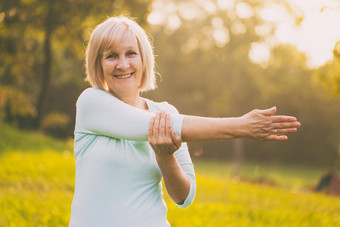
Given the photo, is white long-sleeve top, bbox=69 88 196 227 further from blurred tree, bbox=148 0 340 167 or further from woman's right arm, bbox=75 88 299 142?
blurred tree, bbox=148 0 340 167

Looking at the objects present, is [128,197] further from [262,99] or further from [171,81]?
[171,81]

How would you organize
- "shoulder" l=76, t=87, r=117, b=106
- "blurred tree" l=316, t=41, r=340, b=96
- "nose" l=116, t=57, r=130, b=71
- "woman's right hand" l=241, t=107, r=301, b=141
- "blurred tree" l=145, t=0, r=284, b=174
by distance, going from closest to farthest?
1. "woman's right hand" l=241, t=107, r=301, b=141
2. "shoulder" l=76, t=87, r=117, b=106
3. "nose" l=116, t=57, r=130, b=71
4. "blurred tree" l=316, t=41, r=340, b=96
5. "blurred tree" l=145, t=0, r=284, b=174

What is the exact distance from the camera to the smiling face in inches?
87.9

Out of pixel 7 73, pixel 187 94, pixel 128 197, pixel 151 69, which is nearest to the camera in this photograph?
pixel 128 197

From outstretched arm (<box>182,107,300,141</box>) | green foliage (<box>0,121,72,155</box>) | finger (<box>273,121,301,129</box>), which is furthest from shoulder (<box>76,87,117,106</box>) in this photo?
green foliage (<box>0,121,72,155</box>)

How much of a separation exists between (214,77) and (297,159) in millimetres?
8465

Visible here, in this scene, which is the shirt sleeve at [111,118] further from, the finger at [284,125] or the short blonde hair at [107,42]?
the finger at [284,125]

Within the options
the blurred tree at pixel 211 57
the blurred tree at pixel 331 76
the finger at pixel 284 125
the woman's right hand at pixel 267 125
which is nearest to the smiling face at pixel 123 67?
the woman's right hand at pixel 267 125

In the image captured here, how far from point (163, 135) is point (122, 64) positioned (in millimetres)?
552

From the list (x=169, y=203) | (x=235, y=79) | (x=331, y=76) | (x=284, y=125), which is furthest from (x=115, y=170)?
(x=235, y=79)

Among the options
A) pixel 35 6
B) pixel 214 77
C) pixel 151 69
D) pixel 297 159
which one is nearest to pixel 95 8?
pixel 35 6

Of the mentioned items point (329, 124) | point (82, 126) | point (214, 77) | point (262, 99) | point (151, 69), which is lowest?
point (82, 126)

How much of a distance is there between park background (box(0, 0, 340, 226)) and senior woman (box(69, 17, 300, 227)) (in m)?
0.71

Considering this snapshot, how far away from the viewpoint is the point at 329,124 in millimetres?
28203
